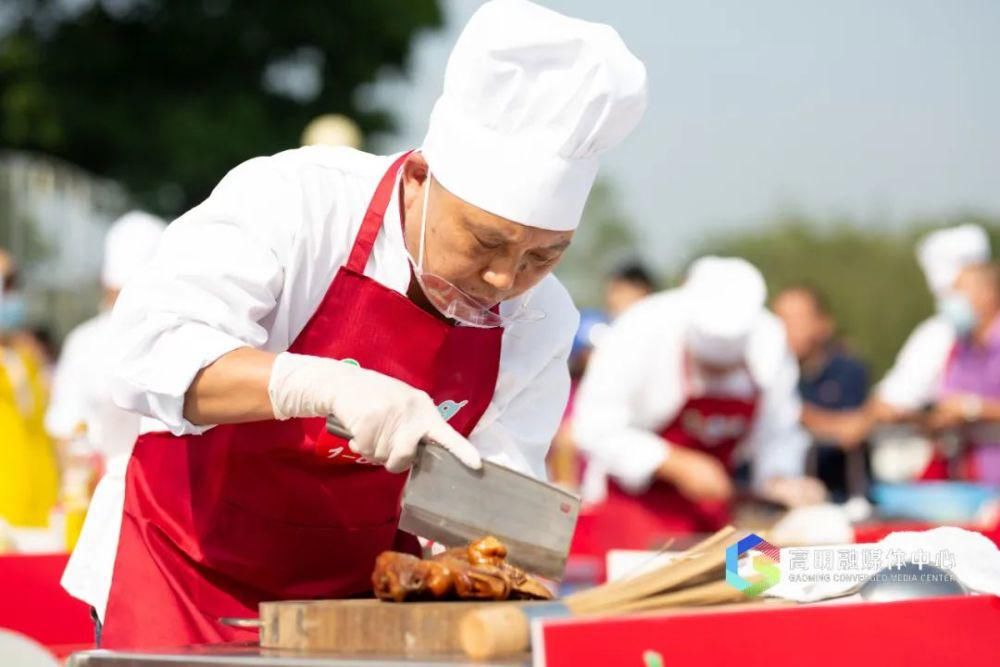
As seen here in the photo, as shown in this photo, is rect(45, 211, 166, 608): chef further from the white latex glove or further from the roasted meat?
the roasted meat

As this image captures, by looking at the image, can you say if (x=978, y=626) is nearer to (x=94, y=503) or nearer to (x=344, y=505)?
(x=344, y=505)

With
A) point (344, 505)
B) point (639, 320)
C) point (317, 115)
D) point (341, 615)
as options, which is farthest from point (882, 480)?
point (317, 115)

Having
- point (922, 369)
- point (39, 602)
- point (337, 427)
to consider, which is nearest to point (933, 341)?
point (922, 369)

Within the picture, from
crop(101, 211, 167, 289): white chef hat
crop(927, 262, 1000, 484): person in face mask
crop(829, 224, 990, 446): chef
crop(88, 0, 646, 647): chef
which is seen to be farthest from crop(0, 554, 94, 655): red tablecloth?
crop(829, 224, 990, 446): chef

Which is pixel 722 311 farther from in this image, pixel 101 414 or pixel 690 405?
pixel 101 414

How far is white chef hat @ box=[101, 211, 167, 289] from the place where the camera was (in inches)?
249

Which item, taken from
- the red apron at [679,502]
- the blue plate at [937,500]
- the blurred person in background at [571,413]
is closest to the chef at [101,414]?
the red apron at [679,502]

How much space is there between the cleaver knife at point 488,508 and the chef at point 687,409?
13.0ft

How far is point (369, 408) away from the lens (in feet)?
7.06

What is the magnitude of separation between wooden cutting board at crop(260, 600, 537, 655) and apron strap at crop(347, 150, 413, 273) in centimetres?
69

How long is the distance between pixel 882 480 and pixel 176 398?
7461 mm

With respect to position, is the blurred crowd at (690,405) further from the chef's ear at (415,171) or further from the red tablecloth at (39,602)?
the chef's ear at (415,171)

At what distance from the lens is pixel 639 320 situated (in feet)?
21.2

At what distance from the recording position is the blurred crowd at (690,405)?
6242 millimetres
